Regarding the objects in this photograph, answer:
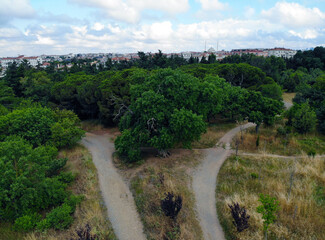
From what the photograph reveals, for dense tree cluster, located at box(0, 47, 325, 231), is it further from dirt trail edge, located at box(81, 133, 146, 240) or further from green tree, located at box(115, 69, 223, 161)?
dirt trail edge, located at box(81, 133, 146, 240)

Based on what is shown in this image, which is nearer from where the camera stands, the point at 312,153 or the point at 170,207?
the point at 170,207

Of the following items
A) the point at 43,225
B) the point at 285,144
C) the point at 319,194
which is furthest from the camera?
the point at 285,144

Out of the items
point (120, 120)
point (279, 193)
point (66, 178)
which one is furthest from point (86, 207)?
point (279, 193)

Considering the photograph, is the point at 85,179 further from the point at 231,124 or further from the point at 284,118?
the point at 284,118

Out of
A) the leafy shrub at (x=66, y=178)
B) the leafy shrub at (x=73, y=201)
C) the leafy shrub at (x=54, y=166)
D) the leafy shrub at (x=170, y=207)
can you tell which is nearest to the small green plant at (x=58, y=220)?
the leafy shrub at (x=73, y=201)

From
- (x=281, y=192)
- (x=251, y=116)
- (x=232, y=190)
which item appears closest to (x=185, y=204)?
(x=232, y=190)

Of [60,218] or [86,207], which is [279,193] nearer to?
[86,207]
